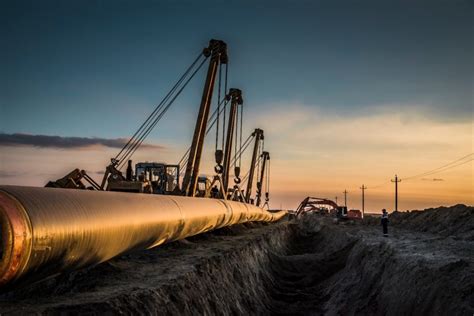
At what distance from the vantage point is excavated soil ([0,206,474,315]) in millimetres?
6777

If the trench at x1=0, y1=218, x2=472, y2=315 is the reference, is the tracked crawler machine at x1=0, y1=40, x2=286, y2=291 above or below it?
above

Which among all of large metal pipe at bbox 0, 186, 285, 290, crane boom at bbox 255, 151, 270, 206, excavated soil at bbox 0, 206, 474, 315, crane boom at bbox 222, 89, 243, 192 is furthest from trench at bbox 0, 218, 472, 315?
crane boom at bbox 255, 151, 270, 206

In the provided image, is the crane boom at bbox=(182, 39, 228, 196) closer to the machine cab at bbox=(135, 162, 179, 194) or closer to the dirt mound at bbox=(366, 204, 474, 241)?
the machine cab at bbox=(135, 162, 179, 194)

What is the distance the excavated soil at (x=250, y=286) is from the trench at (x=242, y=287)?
19mm

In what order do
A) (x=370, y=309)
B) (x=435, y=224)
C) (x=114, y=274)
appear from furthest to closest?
(x=435, y=224)
(x=370, y=309)
(x=114, y=274)

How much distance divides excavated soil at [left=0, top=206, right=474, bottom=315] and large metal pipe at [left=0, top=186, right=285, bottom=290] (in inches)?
21.7

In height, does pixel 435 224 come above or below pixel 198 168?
below

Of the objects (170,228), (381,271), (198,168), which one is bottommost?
(381,271)

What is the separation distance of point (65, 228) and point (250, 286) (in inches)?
326

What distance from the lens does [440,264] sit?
34.1 feet

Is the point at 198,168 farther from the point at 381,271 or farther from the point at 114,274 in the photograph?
the point at 114,274

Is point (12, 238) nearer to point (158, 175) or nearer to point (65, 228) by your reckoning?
point (65, 228)

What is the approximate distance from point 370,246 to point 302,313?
5.05 metres

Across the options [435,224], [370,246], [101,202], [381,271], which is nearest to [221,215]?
[370,246]
